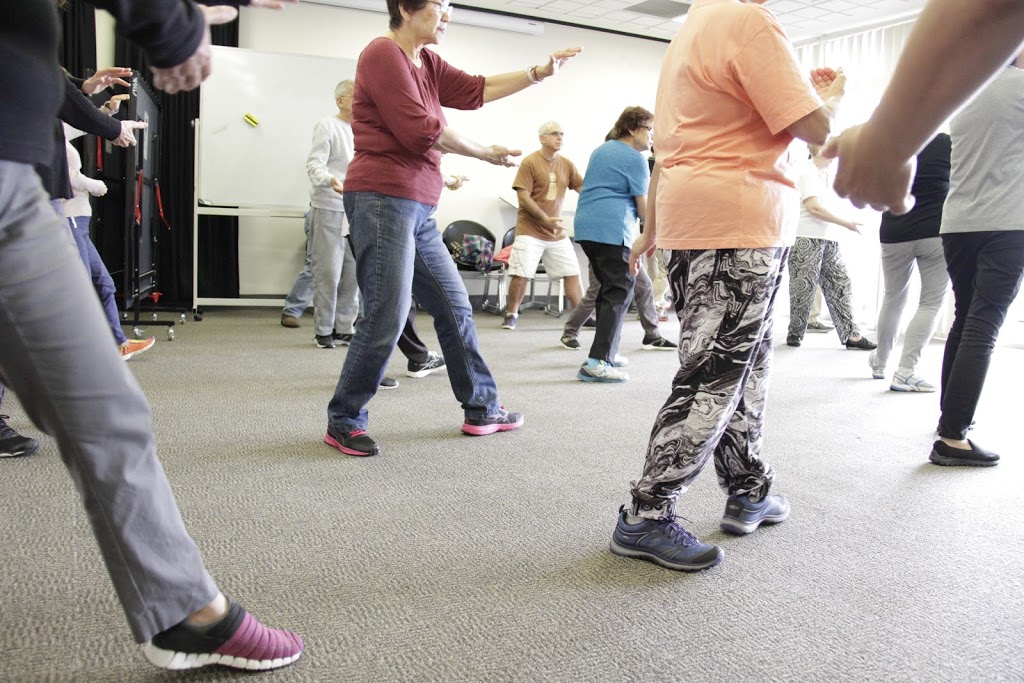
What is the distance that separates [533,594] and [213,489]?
40.9 inches

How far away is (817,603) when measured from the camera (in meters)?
1.57

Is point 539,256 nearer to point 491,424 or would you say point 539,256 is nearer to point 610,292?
point 610,292

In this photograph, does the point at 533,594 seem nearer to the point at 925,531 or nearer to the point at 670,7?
the point at 925,531

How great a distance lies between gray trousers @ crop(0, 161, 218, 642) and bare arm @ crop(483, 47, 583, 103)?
1890mm

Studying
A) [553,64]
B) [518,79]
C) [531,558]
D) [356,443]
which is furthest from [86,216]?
[531,558]

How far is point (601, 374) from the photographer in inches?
156

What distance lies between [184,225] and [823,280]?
537 cm

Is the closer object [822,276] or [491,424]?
[491,424]

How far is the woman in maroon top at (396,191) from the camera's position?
2.31m

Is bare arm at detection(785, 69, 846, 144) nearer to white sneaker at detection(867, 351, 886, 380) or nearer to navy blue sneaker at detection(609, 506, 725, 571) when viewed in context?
navy blue sneaker at detection(609, 506, 725, 571)

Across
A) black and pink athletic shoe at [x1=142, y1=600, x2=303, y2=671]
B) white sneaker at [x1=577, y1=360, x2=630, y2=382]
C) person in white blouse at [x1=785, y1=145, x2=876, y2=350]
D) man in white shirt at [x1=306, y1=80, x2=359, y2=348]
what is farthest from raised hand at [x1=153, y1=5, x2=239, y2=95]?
person in white blouse at [x1=785, y1=145, x2=876, y2=350]

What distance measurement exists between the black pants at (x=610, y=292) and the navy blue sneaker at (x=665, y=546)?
7.17ft

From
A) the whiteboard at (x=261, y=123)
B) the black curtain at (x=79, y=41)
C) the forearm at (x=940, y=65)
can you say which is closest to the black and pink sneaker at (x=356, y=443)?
the forearm at (x=940, y=65)

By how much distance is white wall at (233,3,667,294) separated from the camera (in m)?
7.24
